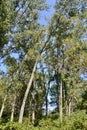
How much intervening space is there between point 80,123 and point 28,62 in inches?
803

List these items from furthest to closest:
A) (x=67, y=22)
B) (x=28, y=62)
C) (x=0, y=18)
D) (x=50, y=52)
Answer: (x=28, y=62)
(x=50, y=52)
(x=67, y=22)
(x=0, y=18)

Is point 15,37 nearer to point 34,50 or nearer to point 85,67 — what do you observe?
point 34,50

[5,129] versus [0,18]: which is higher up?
[0,18]

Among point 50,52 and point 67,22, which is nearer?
point 67,22

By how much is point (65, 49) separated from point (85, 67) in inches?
128

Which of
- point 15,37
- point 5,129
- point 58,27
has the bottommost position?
point 5,129

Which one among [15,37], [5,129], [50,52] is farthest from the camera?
[50,52]

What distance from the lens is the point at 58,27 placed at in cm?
3111

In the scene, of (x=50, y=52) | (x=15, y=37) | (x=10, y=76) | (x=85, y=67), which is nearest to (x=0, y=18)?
(x=15, y=37)

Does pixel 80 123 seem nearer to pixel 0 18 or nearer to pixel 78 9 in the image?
pixel 0 18

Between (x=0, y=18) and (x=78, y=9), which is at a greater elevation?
(x=78, y=9)

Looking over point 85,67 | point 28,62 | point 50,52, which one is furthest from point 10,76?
point 85,67

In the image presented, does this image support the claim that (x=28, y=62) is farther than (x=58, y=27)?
Yes

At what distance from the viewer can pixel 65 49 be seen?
3578 cm
